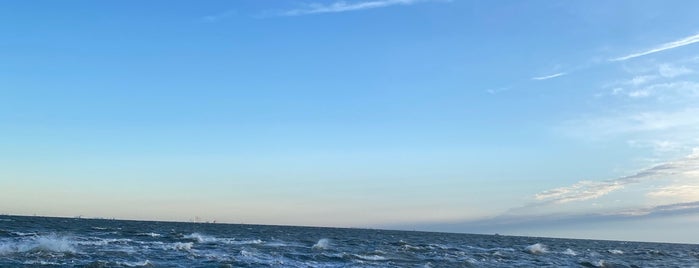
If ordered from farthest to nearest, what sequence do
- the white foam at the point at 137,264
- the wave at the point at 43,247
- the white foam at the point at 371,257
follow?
the white foam at the point at 371,257 → the wave at the point at 43,247 → the white foam at the point at 137,264

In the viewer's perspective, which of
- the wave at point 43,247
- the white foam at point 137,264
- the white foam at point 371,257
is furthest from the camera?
the white foam at point 371,257

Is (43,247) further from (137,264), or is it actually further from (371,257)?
(371,257)

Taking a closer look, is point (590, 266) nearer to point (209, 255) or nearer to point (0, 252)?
point (209, 255)

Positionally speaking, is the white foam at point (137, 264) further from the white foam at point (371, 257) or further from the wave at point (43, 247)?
the white foam at point (371, 257)

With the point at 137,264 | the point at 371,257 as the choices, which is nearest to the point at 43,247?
the point at 137,264

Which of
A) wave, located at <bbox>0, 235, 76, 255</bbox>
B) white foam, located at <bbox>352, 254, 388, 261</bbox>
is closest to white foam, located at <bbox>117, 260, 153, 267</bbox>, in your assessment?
wave, located at <bbox>0, 235, 76, 255</bbox>

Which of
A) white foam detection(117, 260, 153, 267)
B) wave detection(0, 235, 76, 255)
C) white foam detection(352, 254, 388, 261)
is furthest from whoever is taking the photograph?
white foam detection(352, 254, 388, 261)

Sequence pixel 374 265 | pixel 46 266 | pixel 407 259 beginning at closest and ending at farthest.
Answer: pixel 46 266
pixel 374 265
pixel 407 259

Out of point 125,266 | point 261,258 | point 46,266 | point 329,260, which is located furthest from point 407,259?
point 46,266

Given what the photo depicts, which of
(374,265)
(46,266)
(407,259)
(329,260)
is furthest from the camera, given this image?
(407,259)

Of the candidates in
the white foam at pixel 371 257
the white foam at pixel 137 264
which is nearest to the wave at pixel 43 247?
the white foam at pixel 137 264

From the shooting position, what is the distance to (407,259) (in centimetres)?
4753

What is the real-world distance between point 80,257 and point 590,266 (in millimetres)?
38696

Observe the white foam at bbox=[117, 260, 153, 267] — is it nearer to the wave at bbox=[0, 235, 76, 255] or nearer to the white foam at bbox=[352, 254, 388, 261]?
the wave at bbox=[0, 235, 76, 255]
